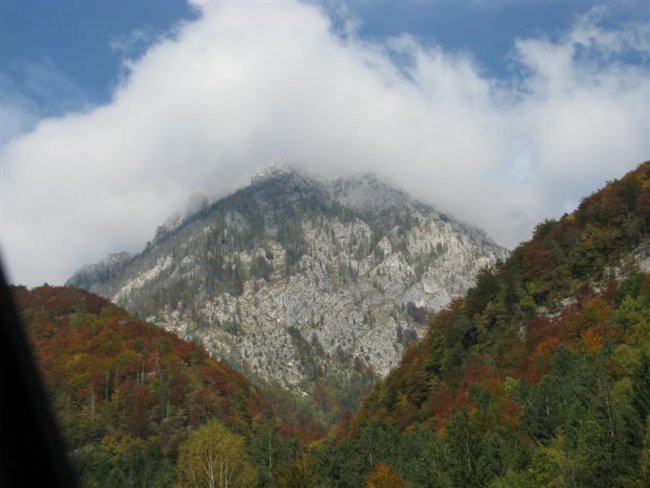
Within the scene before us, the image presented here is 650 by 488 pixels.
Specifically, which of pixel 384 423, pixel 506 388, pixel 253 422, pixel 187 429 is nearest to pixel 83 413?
pixel 187 429

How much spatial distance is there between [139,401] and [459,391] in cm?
5781

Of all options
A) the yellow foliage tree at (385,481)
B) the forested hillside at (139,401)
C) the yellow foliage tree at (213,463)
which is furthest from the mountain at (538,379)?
the forested hillside at (139,401)

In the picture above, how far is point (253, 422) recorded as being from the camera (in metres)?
124

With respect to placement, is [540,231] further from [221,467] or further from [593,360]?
Answer: [221,467]

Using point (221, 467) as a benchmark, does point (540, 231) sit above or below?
above

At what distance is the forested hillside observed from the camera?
80.7m

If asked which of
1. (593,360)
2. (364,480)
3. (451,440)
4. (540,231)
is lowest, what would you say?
(364,480)

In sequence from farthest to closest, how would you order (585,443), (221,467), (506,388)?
(506,388) < (221,467) < (585,443)


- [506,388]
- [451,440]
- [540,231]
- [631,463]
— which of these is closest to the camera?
[631,463]

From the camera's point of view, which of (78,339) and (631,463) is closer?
(631,463)

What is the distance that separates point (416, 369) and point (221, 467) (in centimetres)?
6397

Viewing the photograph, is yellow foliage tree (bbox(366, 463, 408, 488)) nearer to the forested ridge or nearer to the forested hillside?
the forested ridge

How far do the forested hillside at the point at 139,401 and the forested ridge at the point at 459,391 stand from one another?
0.38m

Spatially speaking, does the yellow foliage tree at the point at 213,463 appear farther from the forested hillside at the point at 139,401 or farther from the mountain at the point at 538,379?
the mountain at the point at 538,379
